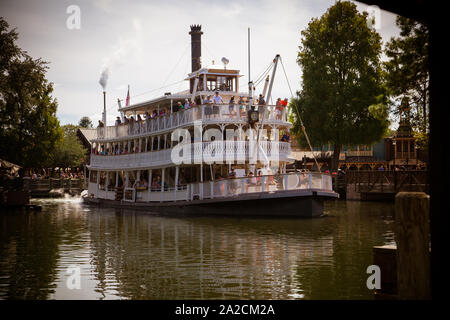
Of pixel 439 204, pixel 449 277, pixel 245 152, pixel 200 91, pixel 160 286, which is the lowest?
pixel 160 286

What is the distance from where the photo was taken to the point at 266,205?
25.3m

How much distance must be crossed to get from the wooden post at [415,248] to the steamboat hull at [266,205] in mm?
17677

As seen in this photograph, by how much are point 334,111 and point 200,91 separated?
1658 centimetres

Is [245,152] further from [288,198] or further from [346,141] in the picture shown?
[346,141]

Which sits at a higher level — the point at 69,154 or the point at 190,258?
the point at 69,154

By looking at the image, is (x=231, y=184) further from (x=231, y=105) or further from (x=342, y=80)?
(x=342, y=80)

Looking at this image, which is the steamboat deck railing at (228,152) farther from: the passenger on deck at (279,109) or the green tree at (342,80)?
the green tree at (342,80)

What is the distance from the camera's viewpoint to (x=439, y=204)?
17.0 feet

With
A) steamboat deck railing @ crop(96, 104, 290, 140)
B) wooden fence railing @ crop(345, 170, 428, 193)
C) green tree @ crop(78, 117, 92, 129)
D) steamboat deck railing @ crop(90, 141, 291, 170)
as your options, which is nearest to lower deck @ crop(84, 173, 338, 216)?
steamboat deck railing @ crop(90, 141, 291, 170)

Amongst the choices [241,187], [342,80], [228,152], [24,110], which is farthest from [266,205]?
[24,110]

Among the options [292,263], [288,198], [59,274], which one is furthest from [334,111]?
[59,274]

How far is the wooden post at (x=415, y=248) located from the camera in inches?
240

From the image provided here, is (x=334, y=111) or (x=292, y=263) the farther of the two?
(x=334, y=111)

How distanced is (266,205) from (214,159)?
3.72 metres
